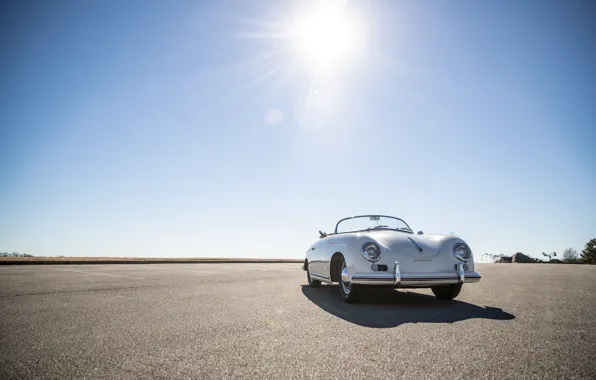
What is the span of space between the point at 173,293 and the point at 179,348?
3.23 m

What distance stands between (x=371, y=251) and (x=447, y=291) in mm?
1413

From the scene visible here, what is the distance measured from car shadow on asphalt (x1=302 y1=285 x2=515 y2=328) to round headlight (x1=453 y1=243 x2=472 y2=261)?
622mm

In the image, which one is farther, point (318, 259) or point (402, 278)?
point (318, 259)

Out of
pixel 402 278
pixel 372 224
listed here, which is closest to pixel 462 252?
pixel 402 278

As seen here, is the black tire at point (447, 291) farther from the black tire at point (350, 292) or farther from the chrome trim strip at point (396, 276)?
the black tire at point (350, 292)

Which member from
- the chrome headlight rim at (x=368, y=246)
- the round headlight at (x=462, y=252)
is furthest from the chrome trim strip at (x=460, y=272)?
the chrome headlight rim at (x=368, y=246)

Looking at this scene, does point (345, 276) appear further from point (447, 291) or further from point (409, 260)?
point (447, 291)

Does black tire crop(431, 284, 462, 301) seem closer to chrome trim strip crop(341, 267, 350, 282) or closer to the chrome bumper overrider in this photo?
the chrome bumper overrider

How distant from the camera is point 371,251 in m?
Answer: 4.41

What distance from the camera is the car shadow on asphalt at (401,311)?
133 inches

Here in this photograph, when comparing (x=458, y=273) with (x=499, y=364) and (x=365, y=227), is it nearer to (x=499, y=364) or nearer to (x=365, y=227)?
(x=365, y=227)

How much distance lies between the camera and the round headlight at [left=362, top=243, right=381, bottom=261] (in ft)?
14.2

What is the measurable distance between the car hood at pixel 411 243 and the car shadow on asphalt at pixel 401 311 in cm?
70

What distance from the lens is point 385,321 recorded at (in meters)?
3.32
